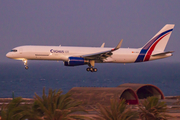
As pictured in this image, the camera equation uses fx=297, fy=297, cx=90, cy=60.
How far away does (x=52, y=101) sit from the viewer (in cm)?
2108

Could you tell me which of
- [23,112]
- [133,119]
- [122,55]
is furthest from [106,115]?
[122,55]

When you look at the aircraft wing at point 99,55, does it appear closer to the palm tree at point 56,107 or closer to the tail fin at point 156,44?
the tail fin at point 156,44

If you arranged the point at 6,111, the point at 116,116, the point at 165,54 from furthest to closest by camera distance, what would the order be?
1. the point at 165,54
2. the point at 116,116
3. the point at 6,111

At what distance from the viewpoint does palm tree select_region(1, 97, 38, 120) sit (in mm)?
19531

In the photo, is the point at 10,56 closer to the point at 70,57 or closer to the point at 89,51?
the point at 70,57

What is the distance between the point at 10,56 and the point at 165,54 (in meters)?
29.3

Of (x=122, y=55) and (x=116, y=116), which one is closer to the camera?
(x=116, y=116)

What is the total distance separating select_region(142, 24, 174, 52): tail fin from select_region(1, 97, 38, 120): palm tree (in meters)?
43.4

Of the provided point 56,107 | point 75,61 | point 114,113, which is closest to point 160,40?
point 75,61

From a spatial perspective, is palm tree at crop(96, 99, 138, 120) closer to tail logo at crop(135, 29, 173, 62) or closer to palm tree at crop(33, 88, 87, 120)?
palm tree at crop(33, 88, 87, 120)

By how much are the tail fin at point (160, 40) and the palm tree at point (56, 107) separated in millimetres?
41664

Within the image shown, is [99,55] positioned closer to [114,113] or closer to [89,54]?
[89,54]

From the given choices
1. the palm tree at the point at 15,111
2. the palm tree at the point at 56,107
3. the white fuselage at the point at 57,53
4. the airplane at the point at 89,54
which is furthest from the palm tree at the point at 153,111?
the white fuselage at the point at 57,53

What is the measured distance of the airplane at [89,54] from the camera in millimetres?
52875
